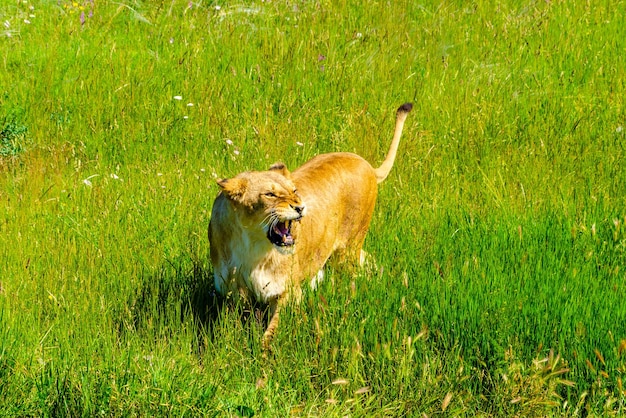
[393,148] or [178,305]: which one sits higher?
[393,148]

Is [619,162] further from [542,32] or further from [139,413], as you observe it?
[139,413]

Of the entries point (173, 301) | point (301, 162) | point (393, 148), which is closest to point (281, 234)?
point (173, 301)

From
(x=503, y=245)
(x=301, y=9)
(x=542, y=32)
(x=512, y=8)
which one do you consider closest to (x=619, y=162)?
(x=503, y=245)

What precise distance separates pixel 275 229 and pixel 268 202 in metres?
0.19

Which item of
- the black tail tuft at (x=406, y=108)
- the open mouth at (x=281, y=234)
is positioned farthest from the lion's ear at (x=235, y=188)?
the black tail tuft at (x=406, y=108)

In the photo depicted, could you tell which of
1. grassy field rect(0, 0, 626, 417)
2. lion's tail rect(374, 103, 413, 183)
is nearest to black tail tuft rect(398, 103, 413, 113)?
lion's tail rect(374, 103, 413, 183)

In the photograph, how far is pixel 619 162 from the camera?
636cm

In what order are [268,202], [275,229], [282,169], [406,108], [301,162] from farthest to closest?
[301,162] → [406,108] → [282,169] → [275,229] → [268,202]

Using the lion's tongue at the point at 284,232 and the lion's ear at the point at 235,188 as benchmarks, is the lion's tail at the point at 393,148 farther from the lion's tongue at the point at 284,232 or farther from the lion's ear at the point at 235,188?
the lion's ear at the point at 235,188

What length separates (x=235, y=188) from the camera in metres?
4.48

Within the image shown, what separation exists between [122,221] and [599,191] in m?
2.95

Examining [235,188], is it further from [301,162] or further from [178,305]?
[301,162]

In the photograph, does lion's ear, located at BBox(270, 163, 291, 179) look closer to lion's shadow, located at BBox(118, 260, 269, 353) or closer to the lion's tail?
lion's shadow, located at BBox(118, 260, 269, 353)

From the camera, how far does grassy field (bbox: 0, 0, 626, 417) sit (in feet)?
13.7
